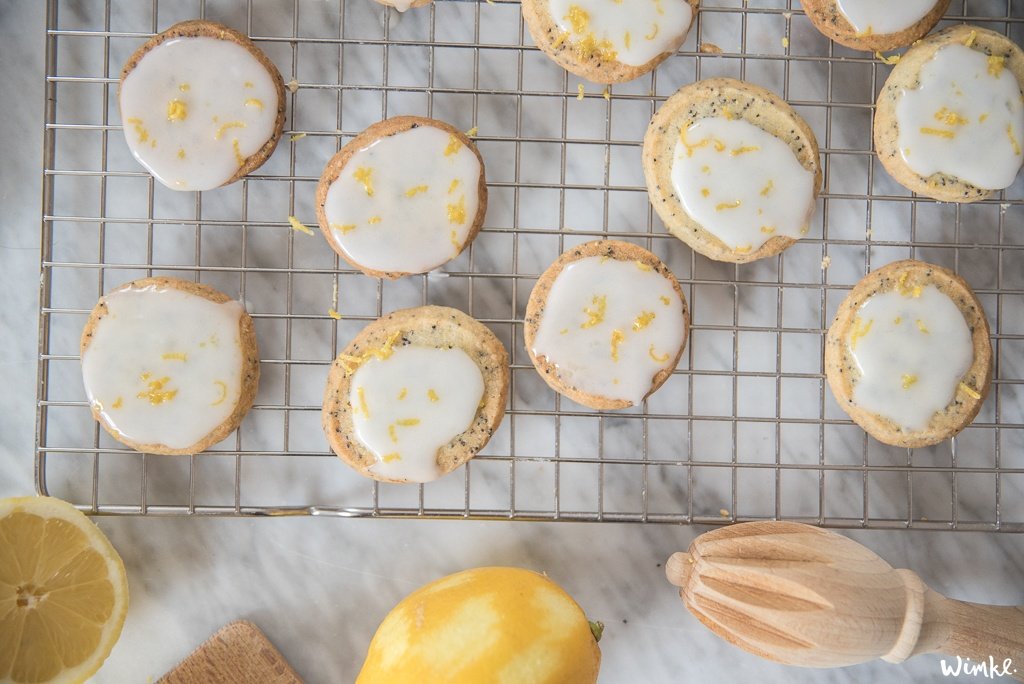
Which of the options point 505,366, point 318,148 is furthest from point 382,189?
point 505,366

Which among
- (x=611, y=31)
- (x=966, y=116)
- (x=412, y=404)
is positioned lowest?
(x=412, y=404)

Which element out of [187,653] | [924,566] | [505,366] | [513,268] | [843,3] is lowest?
[187,653]

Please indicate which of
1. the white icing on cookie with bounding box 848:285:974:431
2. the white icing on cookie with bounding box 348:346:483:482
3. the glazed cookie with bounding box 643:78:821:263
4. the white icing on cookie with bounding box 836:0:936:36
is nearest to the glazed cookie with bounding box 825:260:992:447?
the white icing on cookie with bounding box 848:285:974:431

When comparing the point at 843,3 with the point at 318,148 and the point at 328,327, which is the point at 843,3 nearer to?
the point at 318,148

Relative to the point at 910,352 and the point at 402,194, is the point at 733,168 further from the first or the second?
the point at 402,194

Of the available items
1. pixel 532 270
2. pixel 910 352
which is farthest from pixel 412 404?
pixel 910 352

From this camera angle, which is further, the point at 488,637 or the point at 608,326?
the point at 608,326
